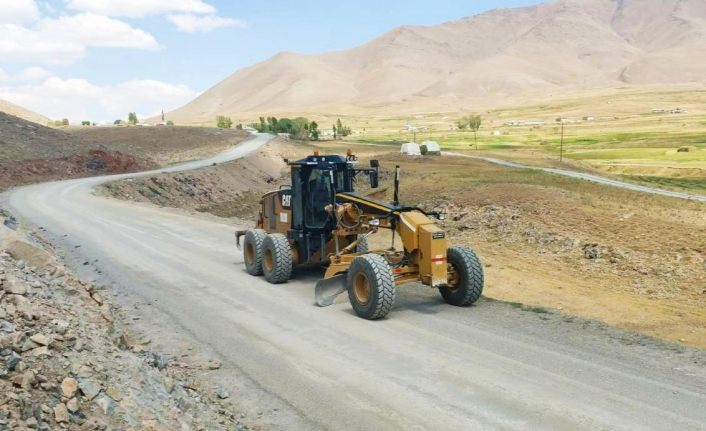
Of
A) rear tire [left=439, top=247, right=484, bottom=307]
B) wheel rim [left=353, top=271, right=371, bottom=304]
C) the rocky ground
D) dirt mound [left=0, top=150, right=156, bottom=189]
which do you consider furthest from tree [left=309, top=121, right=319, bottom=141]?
the rocky ground

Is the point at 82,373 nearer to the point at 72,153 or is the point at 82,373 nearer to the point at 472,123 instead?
the point at 72,153

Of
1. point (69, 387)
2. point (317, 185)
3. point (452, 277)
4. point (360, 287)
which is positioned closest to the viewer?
point (69, 387)

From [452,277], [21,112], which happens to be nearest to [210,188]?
[452,277]

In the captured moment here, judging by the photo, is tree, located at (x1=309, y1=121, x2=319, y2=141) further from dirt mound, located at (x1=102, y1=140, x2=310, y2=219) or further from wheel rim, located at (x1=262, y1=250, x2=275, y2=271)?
wheel rim, located at (x1=262, y1=250, x2=275, y2=271)

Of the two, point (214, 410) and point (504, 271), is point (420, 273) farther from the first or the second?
point (504, 271)

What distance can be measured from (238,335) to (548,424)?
596 cm

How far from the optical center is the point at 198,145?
230ft

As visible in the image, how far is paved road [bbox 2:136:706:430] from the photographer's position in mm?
8281

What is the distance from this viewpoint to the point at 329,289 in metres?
13.6

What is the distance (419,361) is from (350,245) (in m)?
4.57

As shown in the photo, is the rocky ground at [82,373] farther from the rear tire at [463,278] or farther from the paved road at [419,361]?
the rear tire at [463,278]

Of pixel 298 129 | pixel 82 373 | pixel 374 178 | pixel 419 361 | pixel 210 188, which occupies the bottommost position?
pixel 210 188

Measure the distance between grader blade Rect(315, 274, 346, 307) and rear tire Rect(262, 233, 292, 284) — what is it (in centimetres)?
183

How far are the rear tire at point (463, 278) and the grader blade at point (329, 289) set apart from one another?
2.29 m
